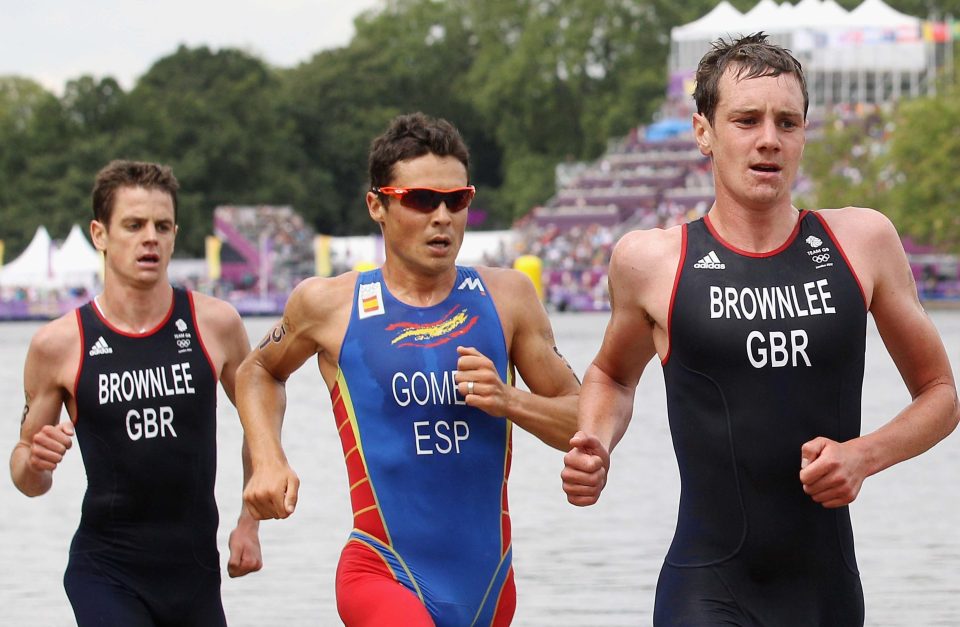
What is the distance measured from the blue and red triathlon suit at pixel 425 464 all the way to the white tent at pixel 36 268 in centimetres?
6139

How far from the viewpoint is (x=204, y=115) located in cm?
10081

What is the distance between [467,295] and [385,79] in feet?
356

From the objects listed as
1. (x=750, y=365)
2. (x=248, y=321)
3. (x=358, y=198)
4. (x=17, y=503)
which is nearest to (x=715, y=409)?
(x=750, y=365)

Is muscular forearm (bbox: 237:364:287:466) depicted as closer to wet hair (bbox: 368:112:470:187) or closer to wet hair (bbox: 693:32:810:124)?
wet hair (bbox: 368:112:470:187)

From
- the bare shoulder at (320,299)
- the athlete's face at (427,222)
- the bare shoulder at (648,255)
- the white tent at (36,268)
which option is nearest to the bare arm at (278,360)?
the bare shoulder at (320,299)

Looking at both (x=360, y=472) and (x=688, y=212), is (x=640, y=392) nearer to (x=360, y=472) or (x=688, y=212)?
(x=360, y=472)

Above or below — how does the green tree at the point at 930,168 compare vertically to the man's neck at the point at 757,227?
below

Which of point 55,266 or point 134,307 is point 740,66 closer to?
point 134,307

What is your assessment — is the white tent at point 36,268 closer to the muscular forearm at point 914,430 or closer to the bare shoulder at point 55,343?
the bare shoulder at point 55,343

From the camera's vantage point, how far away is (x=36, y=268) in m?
67.0

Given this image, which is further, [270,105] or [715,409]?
[270,105]

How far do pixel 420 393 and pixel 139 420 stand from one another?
1297 millimetres

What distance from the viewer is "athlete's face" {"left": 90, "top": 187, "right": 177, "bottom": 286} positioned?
273 inches

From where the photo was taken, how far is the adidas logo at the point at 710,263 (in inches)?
209
